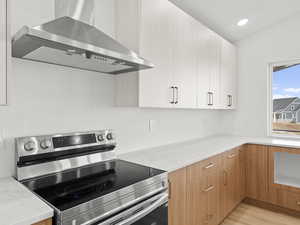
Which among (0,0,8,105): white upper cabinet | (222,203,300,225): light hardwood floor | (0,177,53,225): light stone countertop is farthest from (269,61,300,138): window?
(0,0,8,105): white upper cabinet

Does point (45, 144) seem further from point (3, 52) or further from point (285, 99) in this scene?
point (285, 99)

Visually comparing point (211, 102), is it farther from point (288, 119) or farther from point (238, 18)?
point (288, 119)

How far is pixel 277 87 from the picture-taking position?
3270mm

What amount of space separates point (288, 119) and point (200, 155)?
208cm

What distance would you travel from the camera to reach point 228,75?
3.15 meters

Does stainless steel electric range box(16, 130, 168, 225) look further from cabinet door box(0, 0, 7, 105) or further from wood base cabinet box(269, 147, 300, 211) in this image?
wood base cabinet box(269, 147, 300, 211)

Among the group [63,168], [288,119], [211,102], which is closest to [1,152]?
[63,168]

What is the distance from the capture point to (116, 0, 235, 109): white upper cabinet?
1710 millimetres

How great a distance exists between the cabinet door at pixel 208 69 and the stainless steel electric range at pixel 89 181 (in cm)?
132

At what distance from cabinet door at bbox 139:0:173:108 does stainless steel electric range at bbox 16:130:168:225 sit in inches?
20.9

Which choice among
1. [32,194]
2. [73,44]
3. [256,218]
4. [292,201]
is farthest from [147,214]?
[292,201]

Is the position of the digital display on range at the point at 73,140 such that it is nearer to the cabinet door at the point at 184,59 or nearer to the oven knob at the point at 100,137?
the oven knob at the point at 100,137

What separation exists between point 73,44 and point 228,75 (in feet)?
8.61

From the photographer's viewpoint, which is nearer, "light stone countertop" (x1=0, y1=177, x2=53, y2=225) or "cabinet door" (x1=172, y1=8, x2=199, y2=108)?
"light stone countertop" (x1=0, y1=177, x2=53, y2=225)
